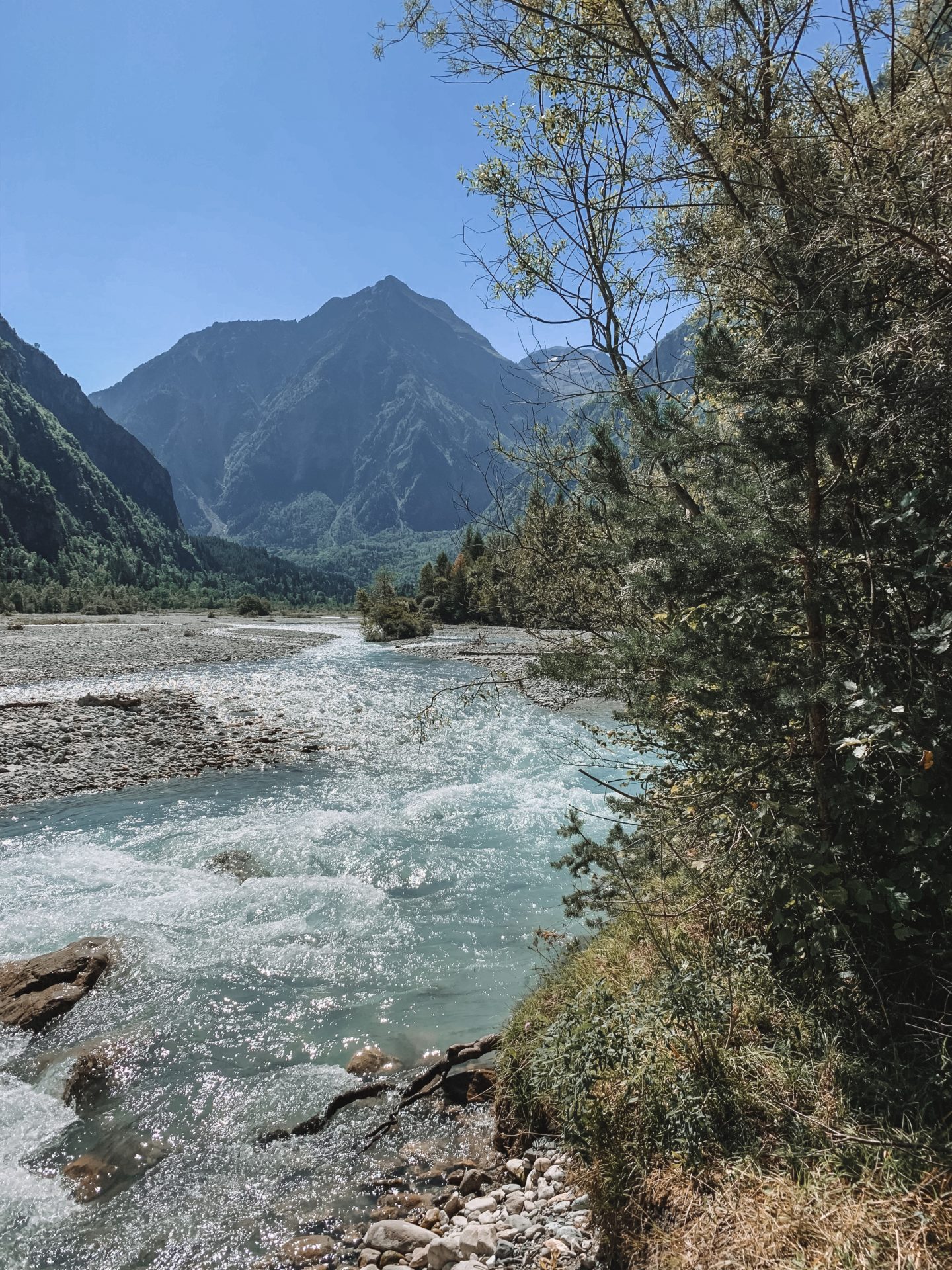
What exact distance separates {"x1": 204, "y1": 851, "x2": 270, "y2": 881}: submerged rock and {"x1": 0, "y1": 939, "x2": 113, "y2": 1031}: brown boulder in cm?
235

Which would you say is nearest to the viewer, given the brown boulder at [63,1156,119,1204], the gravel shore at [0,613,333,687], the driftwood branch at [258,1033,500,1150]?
the brown boulder at [63,1156,119,1204]

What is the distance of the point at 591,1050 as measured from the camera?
3.75 metres

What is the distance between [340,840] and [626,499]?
921 cm

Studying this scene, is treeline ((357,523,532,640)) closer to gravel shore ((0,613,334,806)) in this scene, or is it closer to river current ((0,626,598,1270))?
river current ((0,626,598,1270))

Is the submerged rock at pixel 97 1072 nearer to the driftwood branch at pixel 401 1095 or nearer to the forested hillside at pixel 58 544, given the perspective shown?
A: the driftwood branch at pixel 401 1095

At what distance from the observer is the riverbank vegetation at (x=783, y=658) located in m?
2.65

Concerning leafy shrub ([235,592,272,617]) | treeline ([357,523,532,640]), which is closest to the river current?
treeline ([357,523,532,640])

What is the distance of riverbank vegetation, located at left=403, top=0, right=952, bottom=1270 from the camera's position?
2.65 meters

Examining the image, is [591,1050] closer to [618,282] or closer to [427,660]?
[618,282]

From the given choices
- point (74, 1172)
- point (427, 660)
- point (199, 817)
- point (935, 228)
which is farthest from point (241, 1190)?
point (427, 660)

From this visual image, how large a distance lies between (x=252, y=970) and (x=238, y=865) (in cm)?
290

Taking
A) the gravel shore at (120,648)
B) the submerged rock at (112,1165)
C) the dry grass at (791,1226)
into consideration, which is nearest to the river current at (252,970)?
the submerged rock at (112,1165)

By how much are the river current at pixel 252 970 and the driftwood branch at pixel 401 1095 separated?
0.11 m

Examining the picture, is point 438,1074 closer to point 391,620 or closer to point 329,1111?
point 329,1111
